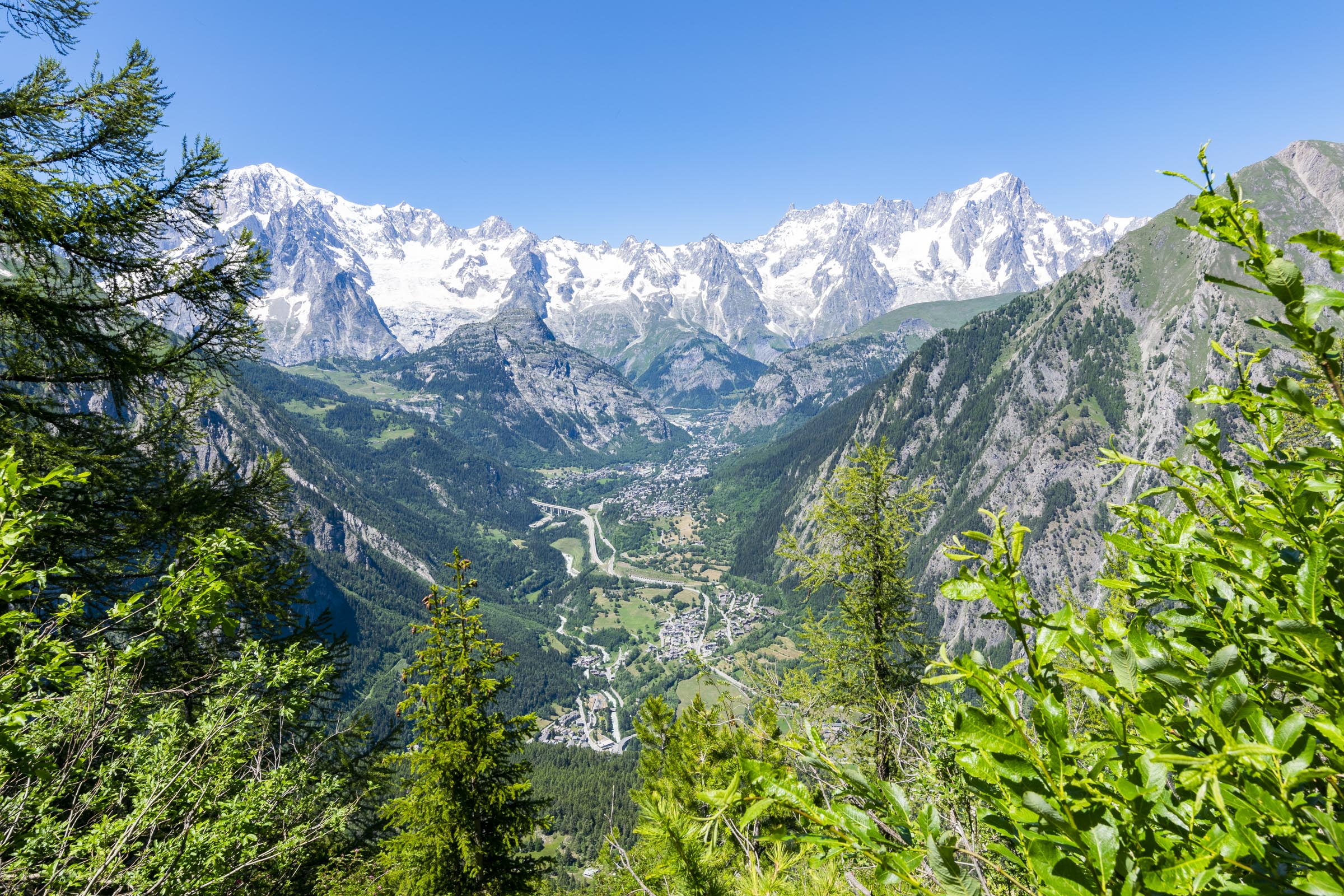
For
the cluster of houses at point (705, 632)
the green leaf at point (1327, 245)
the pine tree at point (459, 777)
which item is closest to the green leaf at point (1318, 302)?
the green leaf at point (1327, 245)

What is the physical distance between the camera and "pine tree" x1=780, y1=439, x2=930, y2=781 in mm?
15250

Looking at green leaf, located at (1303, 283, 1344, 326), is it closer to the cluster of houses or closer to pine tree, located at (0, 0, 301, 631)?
pine tree, located at (0, 0, 301, 631)

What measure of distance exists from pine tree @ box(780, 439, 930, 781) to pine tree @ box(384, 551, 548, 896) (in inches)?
327

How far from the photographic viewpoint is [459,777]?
43.7ft

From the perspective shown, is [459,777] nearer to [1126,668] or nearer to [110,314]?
[110,314]

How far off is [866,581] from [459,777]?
11.3 metres

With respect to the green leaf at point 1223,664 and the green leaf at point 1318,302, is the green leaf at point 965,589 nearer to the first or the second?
the green leaf at point 1223,664

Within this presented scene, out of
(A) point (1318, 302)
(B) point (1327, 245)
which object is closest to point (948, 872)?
(A) point (1318, 302)

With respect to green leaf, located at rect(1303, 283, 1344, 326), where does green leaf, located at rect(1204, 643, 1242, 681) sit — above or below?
below

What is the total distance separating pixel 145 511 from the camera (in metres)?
11.0

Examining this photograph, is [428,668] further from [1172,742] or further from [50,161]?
[1172,742]

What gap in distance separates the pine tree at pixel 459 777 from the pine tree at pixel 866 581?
8.31 metres

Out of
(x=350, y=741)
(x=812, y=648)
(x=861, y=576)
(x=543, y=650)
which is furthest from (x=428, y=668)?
(x=543, y=650)

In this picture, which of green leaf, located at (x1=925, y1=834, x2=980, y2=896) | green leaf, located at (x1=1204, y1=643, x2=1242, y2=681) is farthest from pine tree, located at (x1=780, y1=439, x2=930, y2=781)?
green leaf, located at (x1=1204, y1=643, x2=1242, y2=681)
